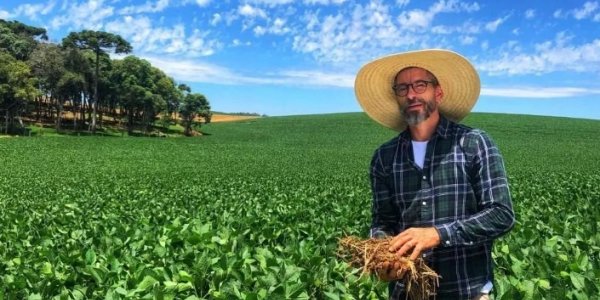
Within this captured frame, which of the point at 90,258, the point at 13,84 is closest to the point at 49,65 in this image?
the point at 13,84

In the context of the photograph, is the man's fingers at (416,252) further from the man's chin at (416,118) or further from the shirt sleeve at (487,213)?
the man's chin at (416,118)

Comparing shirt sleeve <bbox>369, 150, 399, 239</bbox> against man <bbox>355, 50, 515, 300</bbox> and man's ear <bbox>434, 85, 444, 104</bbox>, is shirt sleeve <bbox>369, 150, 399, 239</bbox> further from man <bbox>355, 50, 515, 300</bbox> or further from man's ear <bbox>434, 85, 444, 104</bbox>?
man's ear <bbox>434, 85, 444, 104</bbox>

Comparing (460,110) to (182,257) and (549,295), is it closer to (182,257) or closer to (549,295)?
(549,295)

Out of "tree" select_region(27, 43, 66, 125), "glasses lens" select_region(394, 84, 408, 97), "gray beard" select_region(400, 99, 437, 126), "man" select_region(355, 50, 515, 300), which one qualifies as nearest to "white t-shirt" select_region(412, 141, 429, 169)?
"man" select_region(355, 50, 515, 300)

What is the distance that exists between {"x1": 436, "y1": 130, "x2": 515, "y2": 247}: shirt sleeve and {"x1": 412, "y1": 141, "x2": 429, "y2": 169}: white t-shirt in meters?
0.30

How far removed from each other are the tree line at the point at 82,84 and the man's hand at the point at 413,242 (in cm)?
6517

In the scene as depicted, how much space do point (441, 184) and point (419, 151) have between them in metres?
0.23

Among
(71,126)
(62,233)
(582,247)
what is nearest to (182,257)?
(62,233)

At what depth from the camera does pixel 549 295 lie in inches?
113

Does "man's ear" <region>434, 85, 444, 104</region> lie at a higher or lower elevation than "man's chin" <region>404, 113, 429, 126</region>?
higher

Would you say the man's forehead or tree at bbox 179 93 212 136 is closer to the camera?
the man's forehead

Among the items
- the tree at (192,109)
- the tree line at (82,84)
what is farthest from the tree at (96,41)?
the tree at (192,109)

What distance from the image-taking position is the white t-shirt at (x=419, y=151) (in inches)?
114

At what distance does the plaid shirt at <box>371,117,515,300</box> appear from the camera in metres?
2.60
